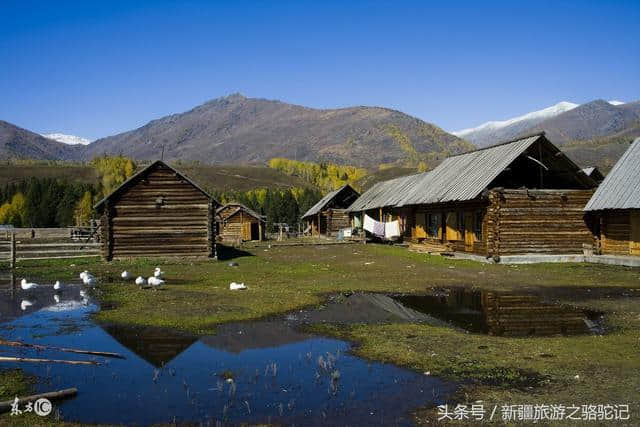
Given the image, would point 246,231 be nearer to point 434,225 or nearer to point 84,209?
point 434,225

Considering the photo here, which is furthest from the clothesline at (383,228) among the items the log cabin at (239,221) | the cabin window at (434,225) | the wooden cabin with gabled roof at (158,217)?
the wooden cabin with gabled roof at (158,217)

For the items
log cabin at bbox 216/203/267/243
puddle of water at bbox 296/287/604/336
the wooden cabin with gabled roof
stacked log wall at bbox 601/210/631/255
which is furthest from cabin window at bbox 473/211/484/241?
log cabin at bbox 216/203/267/243

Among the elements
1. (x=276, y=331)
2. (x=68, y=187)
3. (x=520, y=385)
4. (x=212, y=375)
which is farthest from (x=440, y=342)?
(x=68, y=187)

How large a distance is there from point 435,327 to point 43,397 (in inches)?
315

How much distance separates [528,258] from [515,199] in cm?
309

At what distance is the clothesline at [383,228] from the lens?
144 feet

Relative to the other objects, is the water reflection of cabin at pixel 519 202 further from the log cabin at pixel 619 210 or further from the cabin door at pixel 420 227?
the cabin door at pixel 420 227

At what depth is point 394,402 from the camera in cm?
750

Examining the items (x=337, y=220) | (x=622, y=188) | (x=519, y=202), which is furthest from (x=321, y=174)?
(x=622, y=188)

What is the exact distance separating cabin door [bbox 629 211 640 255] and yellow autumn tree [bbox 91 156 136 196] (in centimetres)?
13018

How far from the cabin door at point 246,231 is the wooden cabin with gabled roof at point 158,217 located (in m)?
28.1

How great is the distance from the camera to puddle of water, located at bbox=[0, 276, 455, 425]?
7203mm

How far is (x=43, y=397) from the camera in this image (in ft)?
24.6

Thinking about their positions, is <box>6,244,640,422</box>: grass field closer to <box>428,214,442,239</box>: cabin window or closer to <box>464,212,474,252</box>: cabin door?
<box>464,212,474,252</box>: cabin door
